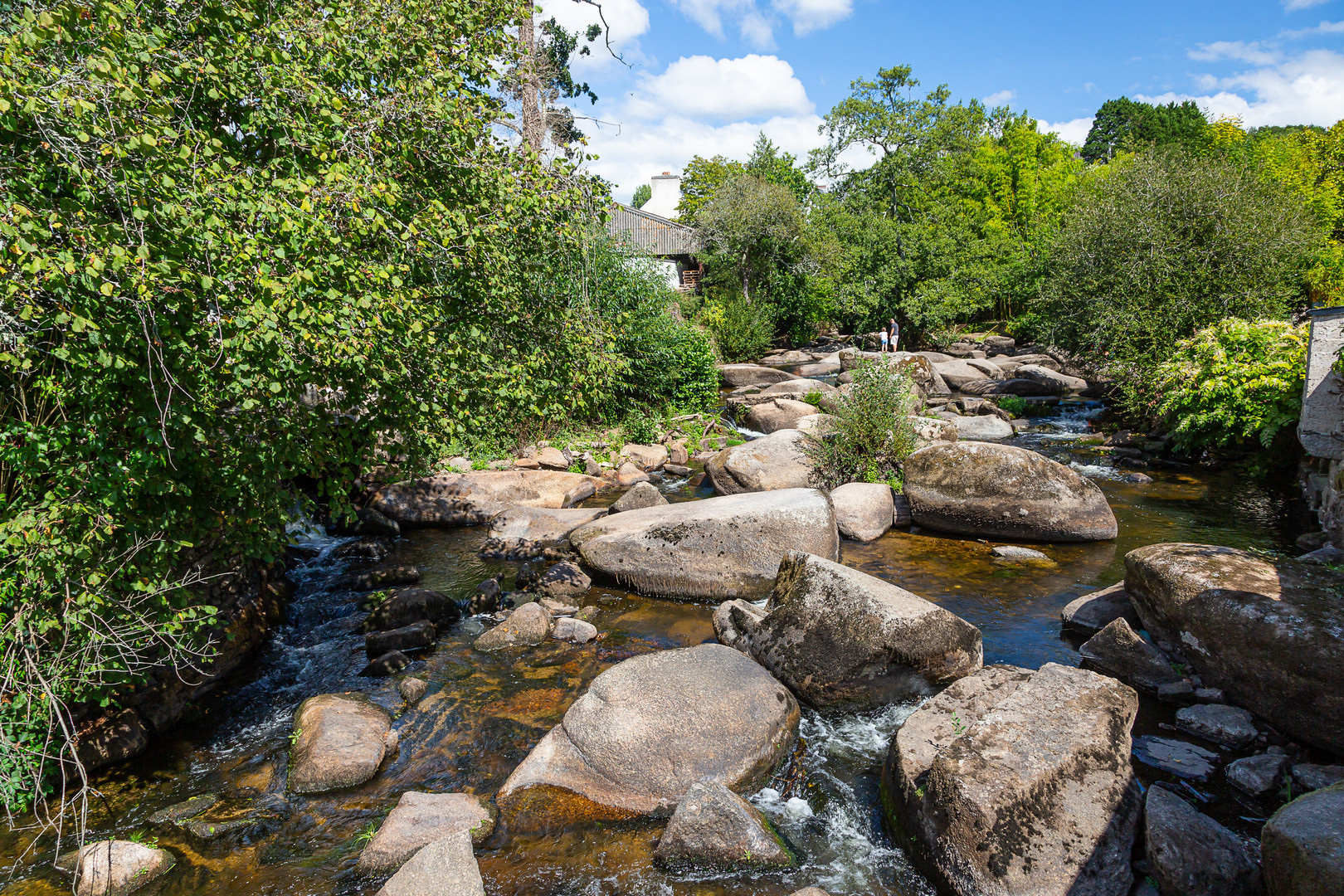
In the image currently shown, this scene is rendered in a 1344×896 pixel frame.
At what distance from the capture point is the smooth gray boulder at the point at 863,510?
1062 centimetres

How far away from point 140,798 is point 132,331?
3.77m

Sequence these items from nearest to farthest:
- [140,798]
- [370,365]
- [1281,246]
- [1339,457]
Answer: [370,365], [140,798], [1339,457], [1281,246]

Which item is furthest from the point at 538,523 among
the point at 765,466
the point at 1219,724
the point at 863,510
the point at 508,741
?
the point at 1219,724

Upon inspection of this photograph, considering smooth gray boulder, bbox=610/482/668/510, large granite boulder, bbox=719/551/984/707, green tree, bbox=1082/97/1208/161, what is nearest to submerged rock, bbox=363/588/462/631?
smooth gray boulder, bbox=610/482/668/510

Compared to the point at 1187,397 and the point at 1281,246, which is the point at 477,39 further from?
the point at 1281,246

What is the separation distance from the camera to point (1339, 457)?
9.00 m

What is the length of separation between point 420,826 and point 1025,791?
3.86m

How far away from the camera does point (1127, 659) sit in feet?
21.1

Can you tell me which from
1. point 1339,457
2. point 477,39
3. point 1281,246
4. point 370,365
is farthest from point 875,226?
point 370,365

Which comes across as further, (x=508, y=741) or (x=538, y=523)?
(x=538, y=523)

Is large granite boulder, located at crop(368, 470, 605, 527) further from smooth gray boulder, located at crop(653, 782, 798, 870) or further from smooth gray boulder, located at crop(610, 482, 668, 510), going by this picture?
smooth gray boulder, located at crop(653, 782, 798, 870)

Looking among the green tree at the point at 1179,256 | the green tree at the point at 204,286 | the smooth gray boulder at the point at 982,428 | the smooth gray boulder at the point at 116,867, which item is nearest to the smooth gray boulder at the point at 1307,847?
the green tree at the point at 204,286

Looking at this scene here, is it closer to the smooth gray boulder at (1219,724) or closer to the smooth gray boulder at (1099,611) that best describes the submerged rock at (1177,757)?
the smooth gray boulder at (1219,724)

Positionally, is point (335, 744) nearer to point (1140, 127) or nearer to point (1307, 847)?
point (1307, 847)
